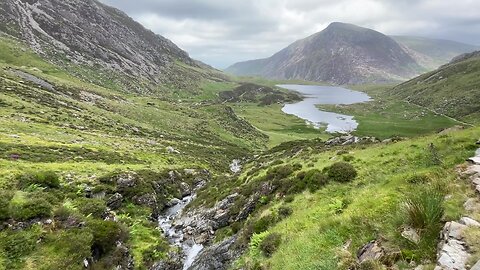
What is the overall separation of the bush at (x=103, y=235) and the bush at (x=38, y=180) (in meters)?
9.95

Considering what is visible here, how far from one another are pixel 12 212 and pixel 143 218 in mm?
18413

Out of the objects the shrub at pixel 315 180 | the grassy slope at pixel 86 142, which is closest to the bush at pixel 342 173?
the shrub at pixel 315 180

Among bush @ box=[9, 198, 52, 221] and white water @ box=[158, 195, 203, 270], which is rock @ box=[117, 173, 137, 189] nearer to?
white water @ box=[158, 195, 203, 270]

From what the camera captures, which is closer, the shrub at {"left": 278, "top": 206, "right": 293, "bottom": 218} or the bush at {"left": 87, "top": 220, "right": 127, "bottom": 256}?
the shrub at {"left": 278, "top": 206, "right": 293, "bottom": 218}

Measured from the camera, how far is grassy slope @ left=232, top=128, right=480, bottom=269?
1175 cm

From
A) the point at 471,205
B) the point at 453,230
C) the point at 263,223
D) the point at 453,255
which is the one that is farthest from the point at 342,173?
the point at 453,255

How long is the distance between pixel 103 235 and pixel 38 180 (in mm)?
13027

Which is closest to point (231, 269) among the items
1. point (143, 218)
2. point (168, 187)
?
point (143, 218)

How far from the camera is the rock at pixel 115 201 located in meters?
41.8

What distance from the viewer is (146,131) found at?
327 ft

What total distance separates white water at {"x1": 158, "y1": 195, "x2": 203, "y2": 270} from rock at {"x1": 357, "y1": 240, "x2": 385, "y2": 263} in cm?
1998

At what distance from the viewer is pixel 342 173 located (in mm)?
23734

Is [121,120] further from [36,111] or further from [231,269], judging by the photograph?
[231,269]

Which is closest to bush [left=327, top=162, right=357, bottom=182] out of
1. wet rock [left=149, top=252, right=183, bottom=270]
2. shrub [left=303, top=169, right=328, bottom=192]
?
shrub [left=303, top=169, right=328, bottom=192]
